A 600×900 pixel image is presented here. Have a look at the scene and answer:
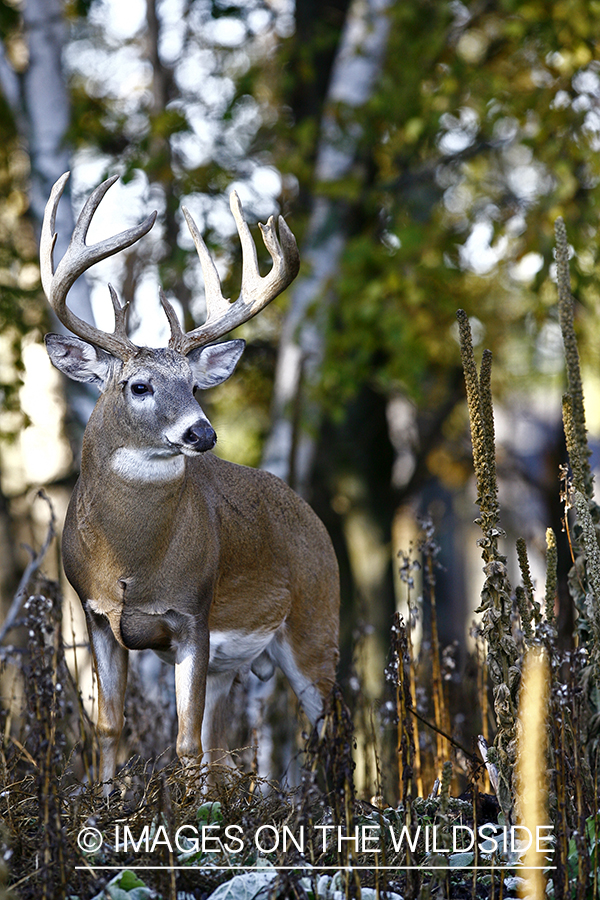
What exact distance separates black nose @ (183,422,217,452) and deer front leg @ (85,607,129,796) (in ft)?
2.51

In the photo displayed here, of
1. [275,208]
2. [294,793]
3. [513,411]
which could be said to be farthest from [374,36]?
[513,411]

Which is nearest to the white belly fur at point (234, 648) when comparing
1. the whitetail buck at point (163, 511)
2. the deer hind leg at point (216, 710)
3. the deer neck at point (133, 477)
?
the whitetail buck at point (163, 511)

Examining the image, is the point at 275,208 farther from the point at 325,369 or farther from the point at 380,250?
the point at 325,369

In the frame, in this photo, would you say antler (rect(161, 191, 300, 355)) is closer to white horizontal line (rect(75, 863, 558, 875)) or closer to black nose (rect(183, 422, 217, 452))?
black nose (rect(183, 422, 217, 452))

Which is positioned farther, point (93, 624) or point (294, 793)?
point (93, 624)

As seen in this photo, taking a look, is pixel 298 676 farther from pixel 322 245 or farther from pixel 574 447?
pixel 322 245

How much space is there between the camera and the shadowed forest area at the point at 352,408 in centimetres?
292

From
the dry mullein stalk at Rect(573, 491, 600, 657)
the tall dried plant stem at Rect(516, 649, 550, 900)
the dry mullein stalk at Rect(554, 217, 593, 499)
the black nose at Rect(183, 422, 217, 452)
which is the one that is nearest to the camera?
the tall dried plant stem at Rect(516, 649, 550, 900)

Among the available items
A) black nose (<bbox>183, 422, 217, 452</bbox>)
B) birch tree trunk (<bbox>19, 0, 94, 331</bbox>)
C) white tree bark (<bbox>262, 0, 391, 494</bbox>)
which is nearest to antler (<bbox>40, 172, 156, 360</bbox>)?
black nose (<bbox>183, 422, 217, 452</bbox>)

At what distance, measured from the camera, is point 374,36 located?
7859 millimetres

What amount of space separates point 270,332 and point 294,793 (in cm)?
708

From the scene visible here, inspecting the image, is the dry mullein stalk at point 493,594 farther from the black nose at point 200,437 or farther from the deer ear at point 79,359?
the deer ear at point 79,359

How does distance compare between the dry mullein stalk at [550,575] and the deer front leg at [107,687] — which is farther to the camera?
the deer front leg at [107,687]

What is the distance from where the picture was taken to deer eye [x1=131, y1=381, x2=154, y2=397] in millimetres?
3646
